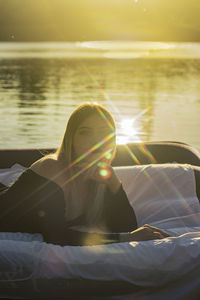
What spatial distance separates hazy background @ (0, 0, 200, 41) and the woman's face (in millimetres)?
88971

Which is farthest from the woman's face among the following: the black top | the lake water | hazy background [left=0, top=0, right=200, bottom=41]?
hazy background [left=0, top=0, right=200, bottom=41]

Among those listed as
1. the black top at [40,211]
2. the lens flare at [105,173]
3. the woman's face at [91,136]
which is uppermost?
the woman's face at [91,136]

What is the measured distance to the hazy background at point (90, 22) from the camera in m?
96.6

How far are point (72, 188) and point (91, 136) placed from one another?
0.25 meters

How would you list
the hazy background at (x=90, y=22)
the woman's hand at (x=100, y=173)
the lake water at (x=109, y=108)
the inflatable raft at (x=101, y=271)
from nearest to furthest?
1. the inflatable raft at (x=101, y=271)
2. the woman's hand at (x=100, y=173)
3. the lake water at (x=109, y=108)
4. the hazy background at (x=90, y=22)

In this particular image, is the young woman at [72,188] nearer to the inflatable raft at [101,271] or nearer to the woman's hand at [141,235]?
the woman's hand at [141,235]

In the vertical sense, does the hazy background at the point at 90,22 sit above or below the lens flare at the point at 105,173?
below

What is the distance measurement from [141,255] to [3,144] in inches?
180

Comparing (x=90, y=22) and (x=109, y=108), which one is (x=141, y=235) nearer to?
(x=109, y=108)

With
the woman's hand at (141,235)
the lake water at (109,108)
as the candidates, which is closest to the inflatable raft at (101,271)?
the woman's hand at (141,235)

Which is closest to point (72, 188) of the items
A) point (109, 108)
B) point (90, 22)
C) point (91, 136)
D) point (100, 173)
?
point (100, 173)

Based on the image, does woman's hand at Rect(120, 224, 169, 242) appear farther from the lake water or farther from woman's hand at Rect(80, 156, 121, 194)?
the lake water

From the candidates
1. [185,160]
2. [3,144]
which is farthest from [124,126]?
[185,160]

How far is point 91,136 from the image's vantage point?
87.3 inches
